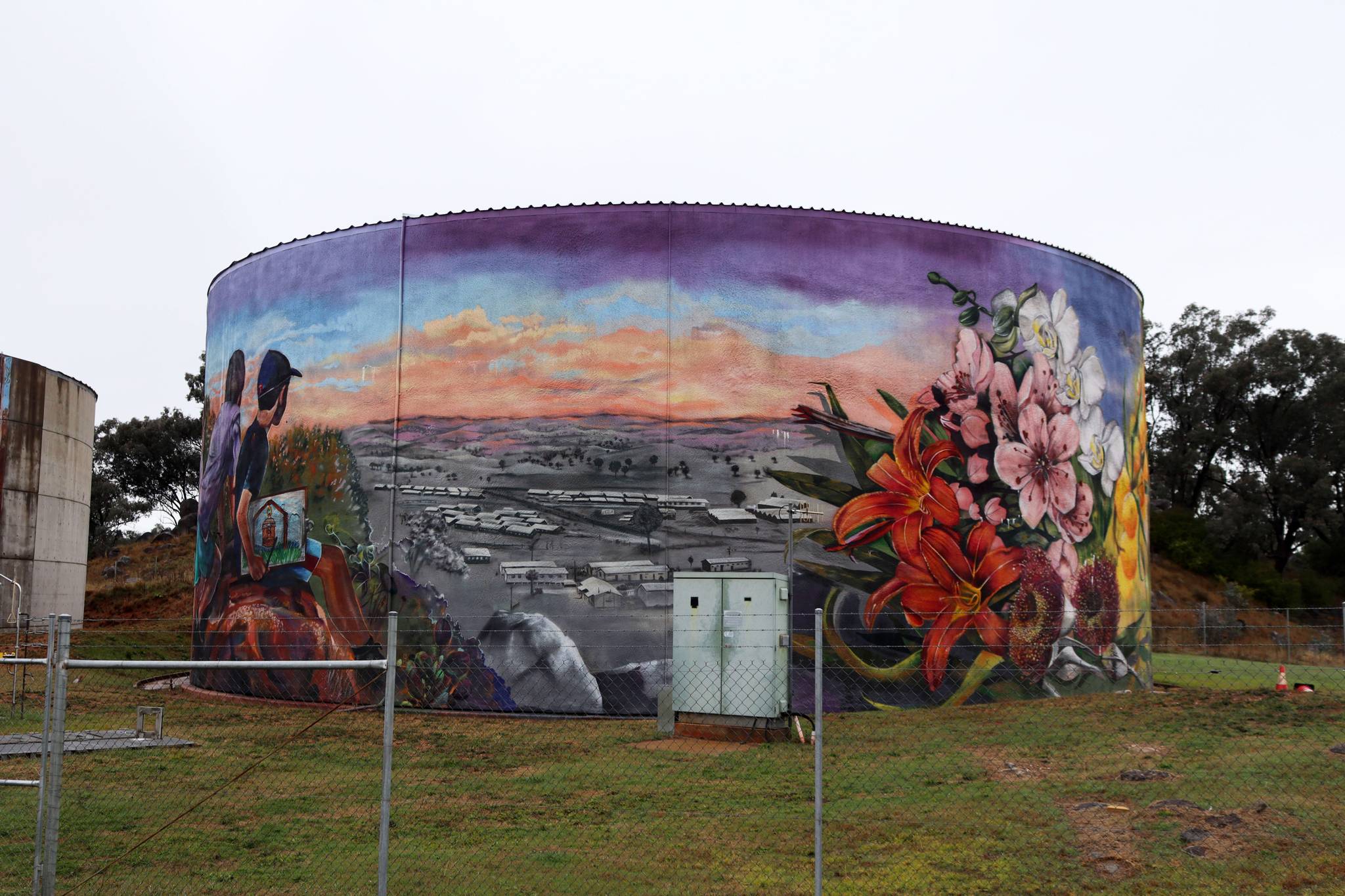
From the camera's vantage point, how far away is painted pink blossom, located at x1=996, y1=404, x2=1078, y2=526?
22.7 m

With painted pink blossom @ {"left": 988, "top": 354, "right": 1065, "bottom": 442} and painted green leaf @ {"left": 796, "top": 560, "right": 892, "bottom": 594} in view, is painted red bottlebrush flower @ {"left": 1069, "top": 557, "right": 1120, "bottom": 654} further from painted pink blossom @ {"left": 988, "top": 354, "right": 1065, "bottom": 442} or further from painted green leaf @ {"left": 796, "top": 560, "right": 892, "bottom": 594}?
painted green leaf @ {"left": 796, "top": 560, "right": 892, "bottom": 594}

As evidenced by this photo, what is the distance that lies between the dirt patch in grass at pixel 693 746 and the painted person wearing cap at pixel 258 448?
10048 millimetres

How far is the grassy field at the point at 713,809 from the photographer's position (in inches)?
374

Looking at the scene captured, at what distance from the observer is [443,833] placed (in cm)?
1112

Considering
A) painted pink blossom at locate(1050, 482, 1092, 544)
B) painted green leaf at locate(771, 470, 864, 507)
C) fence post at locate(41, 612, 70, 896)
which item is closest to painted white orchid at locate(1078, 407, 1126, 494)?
painted pink blossom at locate(1050, 482, 1092, 544)

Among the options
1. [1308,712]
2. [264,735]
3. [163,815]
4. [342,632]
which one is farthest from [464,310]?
[1308,712]

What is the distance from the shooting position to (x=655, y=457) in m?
20.9

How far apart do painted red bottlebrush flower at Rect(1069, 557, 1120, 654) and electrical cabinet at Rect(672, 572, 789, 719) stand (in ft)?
25.7

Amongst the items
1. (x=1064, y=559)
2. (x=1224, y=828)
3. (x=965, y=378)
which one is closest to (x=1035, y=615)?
(x=1064, y=559)

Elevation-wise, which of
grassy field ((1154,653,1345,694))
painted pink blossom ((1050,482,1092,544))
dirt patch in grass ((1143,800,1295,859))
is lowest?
grassy field ((1154,653,1345,694))

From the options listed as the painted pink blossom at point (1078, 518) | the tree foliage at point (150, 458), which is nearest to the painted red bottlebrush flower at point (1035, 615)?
the painted pink blossom at point (1078, 518)

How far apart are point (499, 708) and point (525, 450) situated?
4.46 m

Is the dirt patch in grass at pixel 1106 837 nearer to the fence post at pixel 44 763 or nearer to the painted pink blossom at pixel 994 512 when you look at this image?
the fence post at pixel 44 763

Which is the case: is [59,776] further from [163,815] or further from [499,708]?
[499,708]
